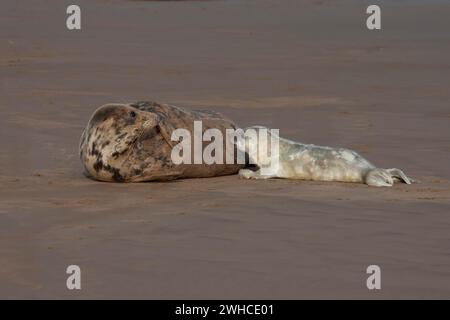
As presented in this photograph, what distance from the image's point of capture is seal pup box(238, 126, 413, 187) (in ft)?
28.2

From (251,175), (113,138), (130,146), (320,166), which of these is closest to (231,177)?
(251,175)

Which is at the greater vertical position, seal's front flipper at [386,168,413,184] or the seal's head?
the seal's head

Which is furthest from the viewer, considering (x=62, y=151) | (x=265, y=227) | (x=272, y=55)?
(x=272, y=55)

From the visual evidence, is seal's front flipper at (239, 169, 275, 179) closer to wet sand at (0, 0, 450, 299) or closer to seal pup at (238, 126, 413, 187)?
seal pup at (238, 126, 413, 187)

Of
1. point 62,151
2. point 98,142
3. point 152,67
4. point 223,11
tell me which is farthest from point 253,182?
point 223,11

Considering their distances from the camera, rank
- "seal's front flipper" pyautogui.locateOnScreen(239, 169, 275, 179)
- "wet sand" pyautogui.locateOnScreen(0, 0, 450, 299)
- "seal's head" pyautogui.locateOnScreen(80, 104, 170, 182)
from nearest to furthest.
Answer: "wet sand" pyautogui.locateOnScreen(0, 0, 450, 299), "seal's head" pyautogui.locateOnScreen(80, 104, 170, 182), "seal's front flipper" pyautogui.locateOnScreen(239, 169, 275, 179)

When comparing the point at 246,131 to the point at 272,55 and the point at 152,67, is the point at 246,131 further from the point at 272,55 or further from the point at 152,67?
the point at 272,55

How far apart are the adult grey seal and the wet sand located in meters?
0.15

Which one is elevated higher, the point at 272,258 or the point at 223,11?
the point at 223,11

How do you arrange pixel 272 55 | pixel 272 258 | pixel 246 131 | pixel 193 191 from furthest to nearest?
1. pixel 272 55
2. pixel 246 131
3. pixel 193 191
4. pixel 272 258

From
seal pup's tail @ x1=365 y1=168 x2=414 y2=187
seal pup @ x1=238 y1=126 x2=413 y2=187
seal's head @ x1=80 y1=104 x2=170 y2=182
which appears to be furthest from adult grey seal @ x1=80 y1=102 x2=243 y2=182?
seal pup's tail @ x1=365 y1=168 x2=414 y2=187

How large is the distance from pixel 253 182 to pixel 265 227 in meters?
1.76

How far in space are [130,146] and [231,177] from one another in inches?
37.1

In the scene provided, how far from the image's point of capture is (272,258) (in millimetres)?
6133
